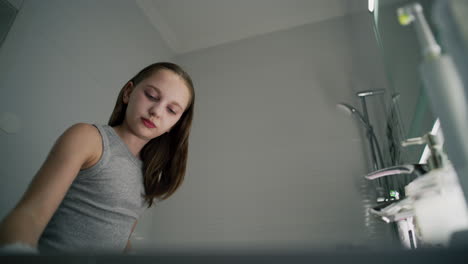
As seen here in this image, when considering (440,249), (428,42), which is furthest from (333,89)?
(440,249)

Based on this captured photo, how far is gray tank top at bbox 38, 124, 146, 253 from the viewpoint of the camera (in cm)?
54

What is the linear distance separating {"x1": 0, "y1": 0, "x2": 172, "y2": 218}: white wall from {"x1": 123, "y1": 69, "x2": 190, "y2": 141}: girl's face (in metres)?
0.49

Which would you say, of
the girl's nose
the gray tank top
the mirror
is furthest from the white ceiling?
the gray tank top

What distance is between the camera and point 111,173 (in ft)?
1.96

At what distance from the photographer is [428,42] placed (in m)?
0.25

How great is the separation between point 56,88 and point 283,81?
1234 millimetres

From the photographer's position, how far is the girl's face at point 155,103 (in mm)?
696

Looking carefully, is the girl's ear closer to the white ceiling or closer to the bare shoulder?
the bare shoulder

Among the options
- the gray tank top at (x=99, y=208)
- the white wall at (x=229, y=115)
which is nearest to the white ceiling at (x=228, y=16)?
the white wall at (x=229, y=115)

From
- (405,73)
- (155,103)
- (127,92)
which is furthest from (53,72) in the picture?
(405,73)

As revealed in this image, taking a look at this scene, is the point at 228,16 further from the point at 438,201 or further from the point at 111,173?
the point at 438,201

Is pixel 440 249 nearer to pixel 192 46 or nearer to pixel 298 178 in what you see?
pixel 298 178

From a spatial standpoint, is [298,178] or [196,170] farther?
[196,170]

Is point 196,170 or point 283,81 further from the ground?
point 283,81
